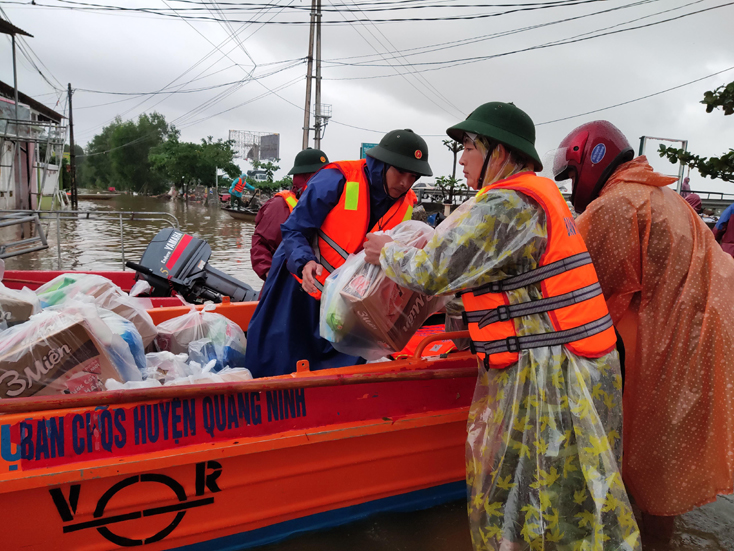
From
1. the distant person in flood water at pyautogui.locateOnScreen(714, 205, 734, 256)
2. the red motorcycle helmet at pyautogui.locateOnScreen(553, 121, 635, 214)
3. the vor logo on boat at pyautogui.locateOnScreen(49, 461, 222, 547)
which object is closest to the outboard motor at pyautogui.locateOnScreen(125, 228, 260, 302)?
the vor logo on boat at pyautogui.locateOnScreen(49, 461, 222, 547)

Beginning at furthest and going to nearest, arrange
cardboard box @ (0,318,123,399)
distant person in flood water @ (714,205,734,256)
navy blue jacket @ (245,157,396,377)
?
distant person in flood water @ (714,205,734,256) < navy blue jacket @ (245,157,396,377) < cardboard box @ (0,318,123,399)

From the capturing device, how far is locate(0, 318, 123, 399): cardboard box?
205 centimetres

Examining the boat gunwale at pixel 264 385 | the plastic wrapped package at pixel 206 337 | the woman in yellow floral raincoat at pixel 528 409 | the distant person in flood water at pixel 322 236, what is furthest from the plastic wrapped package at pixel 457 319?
the plastic wrapped package at pixel 206 337

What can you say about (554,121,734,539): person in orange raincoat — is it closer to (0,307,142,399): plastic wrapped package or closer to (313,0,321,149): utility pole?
(0,307,142,399): plastic wrapped package

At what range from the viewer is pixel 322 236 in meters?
2.62

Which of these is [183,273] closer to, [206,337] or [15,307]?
→ [206,337]

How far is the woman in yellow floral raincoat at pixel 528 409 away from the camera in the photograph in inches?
65.5

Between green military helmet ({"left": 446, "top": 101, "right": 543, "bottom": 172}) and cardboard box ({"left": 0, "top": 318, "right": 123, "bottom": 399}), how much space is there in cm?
187

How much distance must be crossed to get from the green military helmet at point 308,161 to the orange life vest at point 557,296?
2.84 meters

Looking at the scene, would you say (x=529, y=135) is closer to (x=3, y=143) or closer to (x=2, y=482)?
(x=2, y=482)

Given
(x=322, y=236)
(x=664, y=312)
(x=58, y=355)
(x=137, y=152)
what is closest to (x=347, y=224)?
(x=322, y=236)

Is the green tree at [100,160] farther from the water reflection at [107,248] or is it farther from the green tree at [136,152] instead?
the water reflection at [107,248]

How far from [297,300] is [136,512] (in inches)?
47.8

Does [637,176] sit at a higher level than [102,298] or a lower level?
higher
